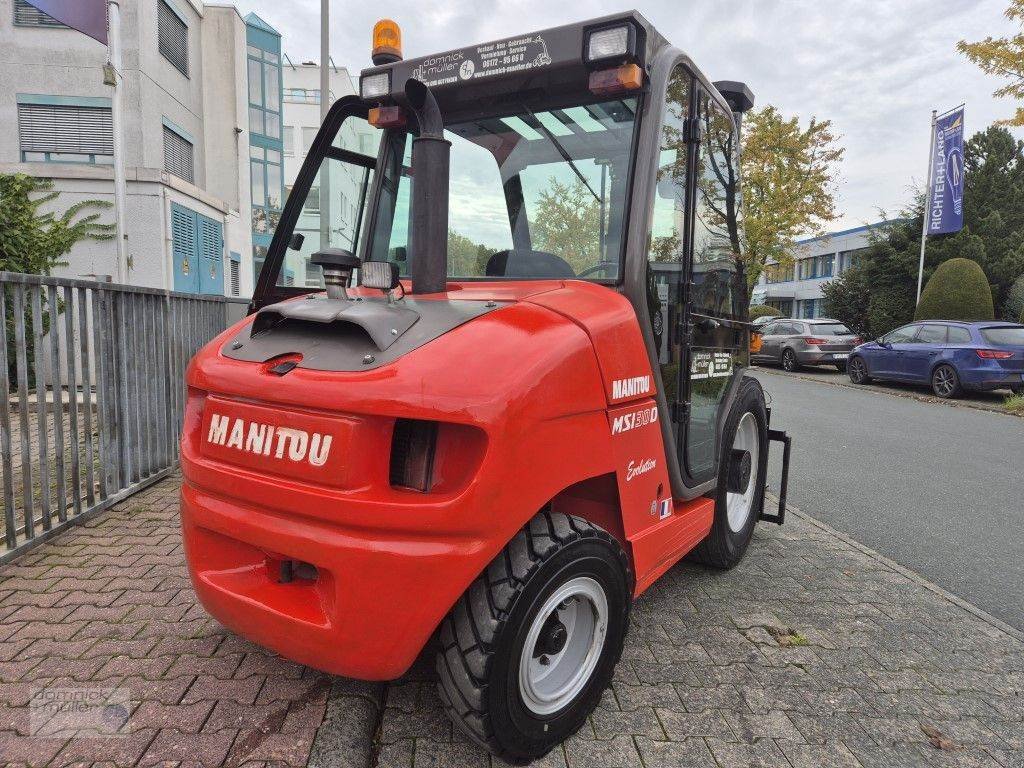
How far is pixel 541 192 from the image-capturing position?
9.67 ft

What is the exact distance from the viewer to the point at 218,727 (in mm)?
2270

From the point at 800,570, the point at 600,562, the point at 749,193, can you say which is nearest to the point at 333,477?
the point at 600,562

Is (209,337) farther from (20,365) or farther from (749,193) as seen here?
(749,193)

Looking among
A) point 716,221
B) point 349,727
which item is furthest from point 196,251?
point 349,727

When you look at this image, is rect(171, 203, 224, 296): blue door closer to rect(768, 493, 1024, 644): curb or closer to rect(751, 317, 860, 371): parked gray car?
rect(768, 493, 1024, 644): curb

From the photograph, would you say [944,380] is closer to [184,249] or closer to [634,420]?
[634,420]

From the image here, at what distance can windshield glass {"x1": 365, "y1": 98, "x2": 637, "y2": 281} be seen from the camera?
2740 millimetres

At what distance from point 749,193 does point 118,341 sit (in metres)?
28.7

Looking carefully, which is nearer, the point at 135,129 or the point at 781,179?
the point at 135,129

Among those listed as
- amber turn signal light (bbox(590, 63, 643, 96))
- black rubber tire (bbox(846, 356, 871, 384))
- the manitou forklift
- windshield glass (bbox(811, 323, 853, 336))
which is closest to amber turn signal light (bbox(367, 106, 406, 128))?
the manitou forklift

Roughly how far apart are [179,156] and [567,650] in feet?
57.6

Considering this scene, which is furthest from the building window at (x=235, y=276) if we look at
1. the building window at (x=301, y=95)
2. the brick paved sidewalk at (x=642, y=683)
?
the building window at (x=301, y=95)

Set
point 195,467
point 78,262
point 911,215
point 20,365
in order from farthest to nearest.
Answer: point 911,215 < point 78,262 < point 20,365 < point 195,467

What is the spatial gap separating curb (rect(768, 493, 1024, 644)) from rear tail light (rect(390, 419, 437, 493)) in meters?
3.20
